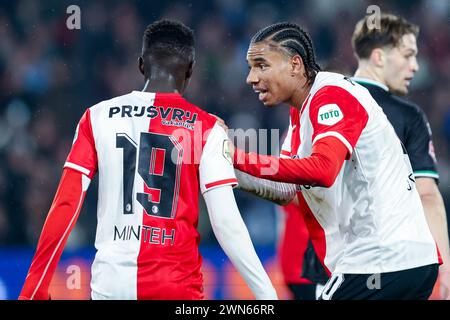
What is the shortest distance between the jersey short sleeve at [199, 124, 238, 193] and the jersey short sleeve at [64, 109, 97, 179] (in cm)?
43

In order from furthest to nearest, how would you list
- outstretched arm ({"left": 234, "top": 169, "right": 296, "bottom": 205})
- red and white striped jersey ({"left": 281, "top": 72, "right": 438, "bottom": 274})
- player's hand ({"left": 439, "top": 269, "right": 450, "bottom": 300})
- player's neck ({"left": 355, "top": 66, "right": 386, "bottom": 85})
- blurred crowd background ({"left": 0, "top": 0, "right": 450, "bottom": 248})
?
blurred crowd background ({"left": 0, "top": 0, "right": 450, "bottom": 248})
player's neck ({"left": 355, "top": 66, "right": 386, "bottom": 85})
player's hand ({"left": 439, "top": 269, "right": 450, "bottom": 300})
outstretched arm ({"left": 234, "top": 169, "right": 296, "bottom": 205})
red and white striped jersey ({"left": 281, "top": 72, "right": 438, "bottom": 274})

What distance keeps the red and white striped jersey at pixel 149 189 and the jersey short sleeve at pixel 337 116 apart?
16.3 inches

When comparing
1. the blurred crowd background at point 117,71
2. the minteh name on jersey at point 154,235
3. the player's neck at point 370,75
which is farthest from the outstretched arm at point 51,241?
the blurred crowd background at point 117,71

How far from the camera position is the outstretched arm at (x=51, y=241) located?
344 centimetres

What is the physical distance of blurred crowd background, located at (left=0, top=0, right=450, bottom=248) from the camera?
8.16 meters

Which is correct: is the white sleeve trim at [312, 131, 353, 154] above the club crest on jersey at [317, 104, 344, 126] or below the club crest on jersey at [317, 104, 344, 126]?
below

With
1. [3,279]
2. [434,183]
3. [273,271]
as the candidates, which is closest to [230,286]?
[273,271]

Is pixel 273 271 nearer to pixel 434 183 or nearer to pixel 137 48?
pixel 434 183

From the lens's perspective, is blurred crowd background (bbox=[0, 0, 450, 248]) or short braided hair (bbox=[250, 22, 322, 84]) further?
blurred crowd background (bbox=[0, 0, 450, 248])

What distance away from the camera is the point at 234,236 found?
3453 mm

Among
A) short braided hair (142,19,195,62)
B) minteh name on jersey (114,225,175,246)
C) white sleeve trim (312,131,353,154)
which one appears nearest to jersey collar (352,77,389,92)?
white sleeve trim (312,131,353,154)

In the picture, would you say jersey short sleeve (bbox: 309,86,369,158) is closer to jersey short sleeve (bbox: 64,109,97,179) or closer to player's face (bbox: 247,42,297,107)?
player's face (bbox: 247,42,297,107)

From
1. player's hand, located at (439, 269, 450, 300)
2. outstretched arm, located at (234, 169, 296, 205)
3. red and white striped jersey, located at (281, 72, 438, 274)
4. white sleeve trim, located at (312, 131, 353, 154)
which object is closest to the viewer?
white sleeve trim, located at (312, 131, 353, 154)

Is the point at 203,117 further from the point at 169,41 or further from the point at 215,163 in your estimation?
the point at 169,41
